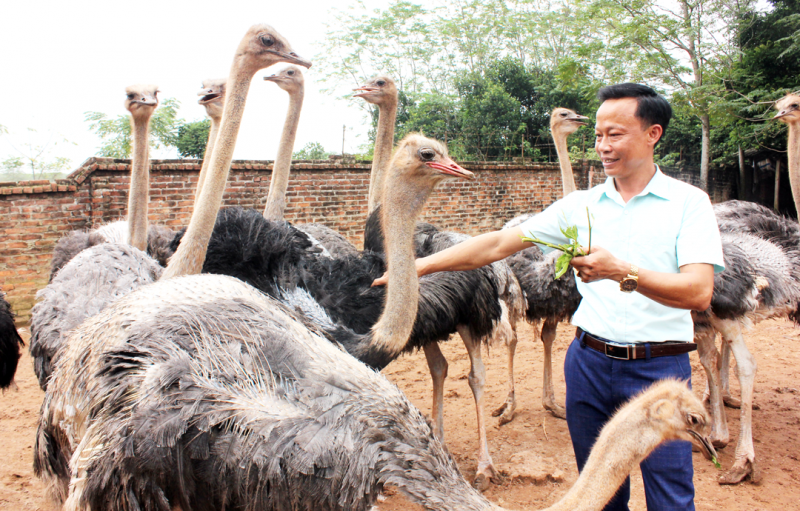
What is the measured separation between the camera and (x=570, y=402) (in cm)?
217

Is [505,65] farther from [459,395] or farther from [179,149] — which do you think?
[459,395]

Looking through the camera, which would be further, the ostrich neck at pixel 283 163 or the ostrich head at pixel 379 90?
the ostrich head at pixel 379 90

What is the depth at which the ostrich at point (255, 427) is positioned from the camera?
4.95 feet

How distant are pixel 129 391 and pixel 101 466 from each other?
0.73 feet

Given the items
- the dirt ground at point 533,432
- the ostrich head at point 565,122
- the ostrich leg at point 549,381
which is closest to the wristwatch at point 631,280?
the dirt ground at point 533,432

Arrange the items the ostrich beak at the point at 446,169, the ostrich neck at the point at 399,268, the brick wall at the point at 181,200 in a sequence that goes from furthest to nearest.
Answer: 1. the brick wall at the point at 181,200
2. the ostrich beak at the point at 446,169
3. the ostrich neck at the point at 399,268

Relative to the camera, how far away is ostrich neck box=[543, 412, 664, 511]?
4.85ft

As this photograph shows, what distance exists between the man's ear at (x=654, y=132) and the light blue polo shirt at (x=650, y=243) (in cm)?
13

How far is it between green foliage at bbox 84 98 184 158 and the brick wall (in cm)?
933

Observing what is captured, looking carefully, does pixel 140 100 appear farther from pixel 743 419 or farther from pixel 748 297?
pixel 743 419

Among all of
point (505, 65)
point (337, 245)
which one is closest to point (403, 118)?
point (505, 65)

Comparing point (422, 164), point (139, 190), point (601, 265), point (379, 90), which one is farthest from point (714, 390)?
point (139, 190)

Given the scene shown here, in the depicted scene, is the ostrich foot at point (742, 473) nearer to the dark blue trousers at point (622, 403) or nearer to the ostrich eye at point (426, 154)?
the dark blue trousers at point (622, 403)

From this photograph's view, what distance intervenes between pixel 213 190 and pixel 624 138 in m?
2.19
